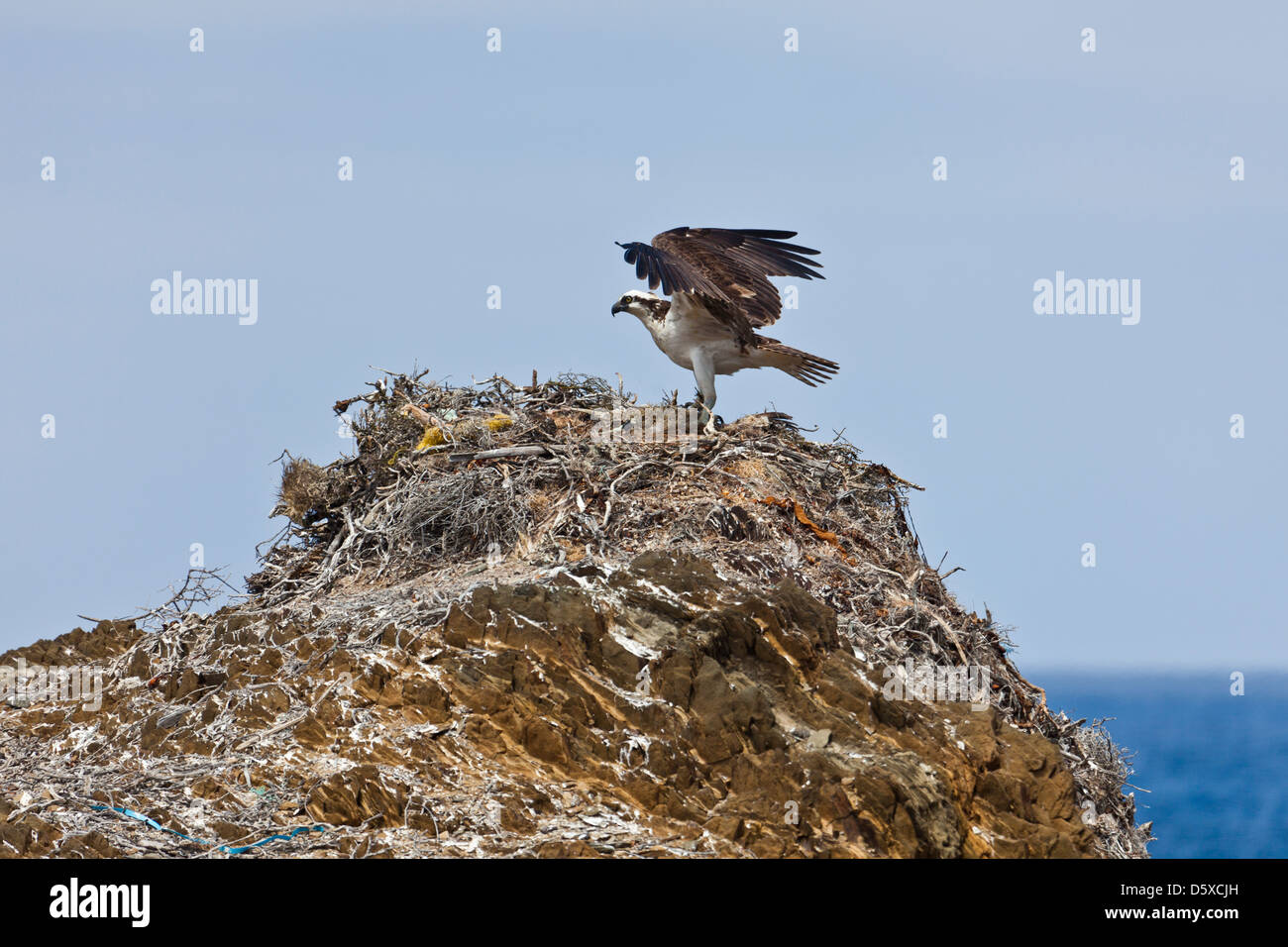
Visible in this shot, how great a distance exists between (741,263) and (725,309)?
3.08ft

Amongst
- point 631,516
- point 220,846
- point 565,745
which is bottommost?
point 220,846

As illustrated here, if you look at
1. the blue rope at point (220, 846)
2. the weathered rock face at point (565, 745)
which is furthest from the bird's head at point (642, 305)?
the blue rope at point (220, 846)

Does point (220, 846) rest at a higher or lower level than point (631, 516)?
lower

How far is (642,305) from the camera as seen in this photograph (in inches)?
539

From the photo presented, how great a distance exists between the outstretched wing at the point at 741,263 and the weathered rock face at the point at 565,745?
11.9 ft

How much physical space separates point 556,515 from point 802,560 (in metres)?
1.89

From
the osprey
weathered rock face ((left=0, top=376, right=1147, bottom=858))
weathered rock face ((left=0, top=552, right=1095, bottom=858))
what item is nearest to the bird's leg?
the osprey

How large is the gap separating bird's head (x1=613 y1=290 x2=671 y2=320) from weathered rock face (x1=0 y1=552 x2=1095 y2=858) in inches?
150

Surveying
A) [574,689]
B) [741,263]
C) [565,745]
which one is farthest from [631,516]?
[741,263]

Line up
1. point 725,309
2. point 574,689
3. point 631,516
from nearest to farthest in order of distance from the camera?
point 574,689
point 631,516
point 725,309

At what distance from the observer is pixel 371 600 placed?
10.8 metres

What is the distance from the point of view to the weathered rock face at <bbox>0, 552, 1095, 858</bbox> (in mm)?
8648

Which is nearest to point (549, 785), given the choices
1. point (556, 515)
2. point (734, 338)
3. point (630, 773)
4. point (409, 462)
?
point (630, 773)

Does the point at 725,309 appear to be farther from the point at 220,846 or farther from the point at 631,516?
the point at 220,846
